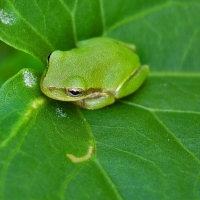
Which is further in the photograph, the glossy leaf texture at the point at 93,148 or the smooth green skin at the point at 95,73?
the smooth green skin at the point at 95,73

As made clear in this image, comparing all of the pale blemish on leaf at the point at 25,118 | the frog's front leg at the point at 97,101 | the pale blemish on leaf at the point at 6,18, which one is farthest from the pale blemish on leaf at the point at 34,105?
the pale blemish on leaf at the point at 6,18

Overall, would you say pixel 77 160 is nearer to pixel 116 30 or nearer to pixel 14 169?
pixel 14 169

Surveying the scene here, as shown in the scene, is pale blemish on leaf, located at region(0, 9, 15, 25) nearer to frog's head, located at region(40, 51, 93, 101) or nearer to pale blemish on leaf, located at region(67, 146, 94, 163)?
frog's head, located at region(40, 51, 93, 101)

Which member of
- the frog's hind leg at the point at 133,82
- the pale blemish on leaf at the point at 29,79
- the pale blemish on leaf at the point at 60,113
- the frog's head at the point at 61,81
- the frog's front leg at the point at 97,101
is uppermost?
the pale blemish on leaf at the point at 29,79

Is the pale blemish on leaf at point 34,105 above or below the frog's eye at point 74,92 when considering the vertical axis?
above

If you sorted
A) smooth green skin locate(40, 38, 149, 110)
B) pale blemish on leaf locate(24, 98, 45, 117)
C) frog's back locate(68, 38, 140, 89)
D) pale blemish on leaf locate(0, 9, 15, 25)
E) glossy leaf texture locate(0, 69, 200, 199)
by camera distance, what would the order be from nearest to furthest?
glossy leaf texture locate(0, 69, 200, 199) < pale blemish on leaf locate(24, 98, 45, 117) < pale blemish on leaf locate(0, 9, 15, 25) < smooth green skin locate(40, 38, 149, 110) < frog's back locate(68, 38, 140, 89)

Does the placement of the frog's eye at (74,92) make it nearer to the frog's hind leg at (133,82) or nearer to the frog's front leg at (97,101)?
the frog's front leg at (97,101)

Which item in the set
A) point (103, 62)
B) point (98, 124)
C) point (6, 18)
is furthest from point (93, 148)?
point (6, 18)

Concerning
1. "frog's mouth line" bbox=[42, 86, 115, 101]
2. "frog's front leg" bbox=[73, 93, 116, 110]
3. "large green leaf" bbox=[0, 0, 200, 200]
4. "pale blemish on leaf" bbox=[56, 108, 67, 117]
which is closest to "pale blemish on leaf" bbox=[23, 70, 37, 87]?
"large green leaf" bbox=[0, 0, 200, 200]

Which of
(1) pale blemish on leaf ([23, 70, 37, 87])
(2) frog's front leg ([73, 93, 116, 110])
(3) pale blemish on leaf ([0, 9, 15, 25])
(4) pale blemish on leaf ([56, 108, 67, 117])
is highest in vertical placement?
(3) pale blemish on leaf ([0, 9, 15, 25])
